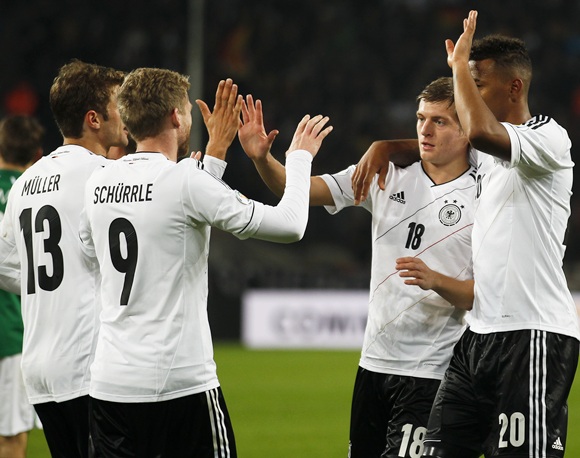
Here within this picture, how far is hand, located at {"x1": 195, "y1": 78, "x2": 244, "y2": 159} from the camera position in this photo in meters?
3.91

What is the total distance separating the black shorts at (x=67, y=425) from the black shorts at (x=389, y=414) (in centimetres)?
126

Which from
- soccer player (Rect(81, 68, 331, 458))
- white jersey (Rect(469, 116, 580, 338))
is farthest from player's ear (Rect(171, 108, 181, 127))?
white jersey (Rect(469, 116, 580, 338))

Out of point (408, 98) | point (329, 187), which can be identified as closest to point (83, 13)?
point (408, 98)

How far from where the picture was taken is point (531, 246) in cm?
397

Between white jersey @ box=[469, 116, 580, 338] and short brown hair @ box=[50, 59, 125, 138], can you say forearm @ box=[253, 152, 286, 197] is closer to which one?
short brown hair @ box=[50, 59, 125, 138]

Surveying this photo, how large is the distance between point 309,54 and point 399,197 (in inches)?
629

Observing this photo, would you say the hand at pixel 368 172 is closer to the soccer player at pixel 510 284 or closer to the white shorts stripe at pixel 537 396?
the soccer player at pixel 510 284

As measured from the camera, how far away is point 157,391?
3.63m

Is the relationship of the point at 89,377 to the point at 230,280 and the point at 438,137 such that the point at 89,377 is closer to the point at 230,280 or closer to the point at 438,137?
the point at 438,137

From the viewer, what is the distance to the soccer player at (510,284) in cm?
386

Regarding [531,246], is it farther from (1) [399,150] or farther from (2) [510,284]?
(1) [399,150]

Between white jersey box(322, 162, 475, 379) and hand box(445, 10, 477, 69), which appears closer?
hand box(445, 10, 477, 69)

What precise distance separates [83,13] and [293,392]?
37.7 ft

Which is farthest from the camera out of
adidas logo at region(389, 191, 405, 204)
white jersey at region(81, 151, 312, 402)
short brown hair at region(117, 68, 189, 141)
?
adidas logo at region(389, 191, 405, 204)
